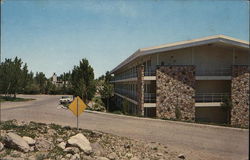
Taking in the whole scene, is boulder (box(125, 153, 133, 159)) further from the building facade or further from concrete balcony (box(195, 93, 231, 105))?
concrete balcony (box(195, 93, 231, 105))

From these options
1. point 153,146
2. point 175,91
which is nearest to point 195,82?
point 175,91

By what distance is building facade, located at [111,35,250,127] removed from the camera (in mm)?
14359

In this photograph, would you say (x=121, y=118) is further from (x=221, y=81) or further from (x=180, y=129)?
(x=221, y=81)

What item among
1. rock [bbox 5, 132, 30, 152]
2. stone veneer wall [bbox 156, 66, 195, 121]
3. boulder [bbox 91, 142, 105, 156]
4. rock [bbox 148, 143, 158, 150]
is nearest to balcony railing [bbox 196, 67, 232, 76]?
stone veneer wall [bbox 156, 66, 195, 121]

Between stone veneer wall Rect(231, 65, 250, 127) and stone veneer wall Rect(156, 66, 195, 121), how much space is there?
343 centimetres

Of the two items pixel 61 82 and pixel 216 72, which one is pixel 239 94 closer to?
pixel 216 72

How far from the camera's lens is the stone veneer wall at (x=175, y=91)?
1437 centimetres

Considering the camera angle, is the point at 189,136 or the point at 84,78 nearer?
the point at 189,136

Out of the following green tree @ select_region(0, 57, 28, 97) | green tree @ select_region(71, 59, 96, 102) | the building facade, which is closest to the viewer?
the building facade

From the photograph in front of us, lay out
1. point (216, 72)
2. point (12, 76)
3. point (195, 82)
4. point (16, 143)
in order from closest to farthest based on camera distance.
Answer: point (16, 143), point (195, 82), point (216, 72), point (12, 76)

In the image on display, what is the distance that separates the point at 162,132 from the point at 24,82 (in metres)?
28.4

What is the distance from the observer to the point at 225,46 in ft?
46.5

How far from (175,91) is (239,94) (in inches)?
211

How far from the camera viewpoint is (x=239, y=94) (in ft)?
48.1
